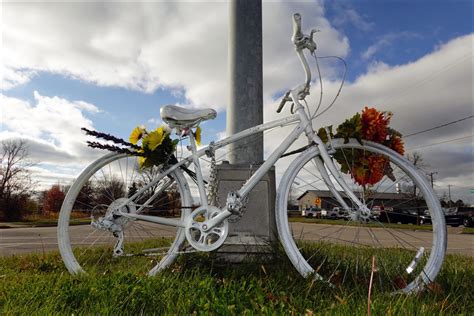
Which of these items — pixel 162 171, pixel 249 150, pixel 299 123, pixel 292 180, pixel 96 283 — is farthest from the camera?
pixel 249 150

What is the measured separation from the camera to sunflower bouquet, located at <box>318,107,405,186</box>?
9.45ft

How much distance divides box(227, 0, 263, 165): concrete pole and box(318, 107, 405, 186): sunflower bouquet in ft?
3.00

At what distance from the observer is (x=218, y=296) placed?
2209 millimetres

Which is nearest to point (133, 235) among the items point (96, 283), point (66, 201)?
point (66, 201)

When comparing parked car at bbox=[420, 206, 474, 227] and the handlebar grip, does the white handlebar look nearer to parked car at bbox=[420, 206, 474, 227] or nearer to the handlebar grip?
the handlebar grip

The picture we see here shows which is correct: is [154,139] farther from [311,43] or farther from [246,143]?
→ [311,43]

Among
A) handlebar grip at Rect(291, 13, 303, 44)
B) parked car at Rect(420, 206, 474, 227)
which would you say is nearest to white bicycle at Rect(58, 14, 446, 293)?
handlebar grip at Rect(291, 13, 303, 44)

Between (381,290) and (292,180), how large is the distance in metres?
0.97

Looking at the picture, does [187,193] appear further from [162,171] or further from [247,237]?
[247,237]

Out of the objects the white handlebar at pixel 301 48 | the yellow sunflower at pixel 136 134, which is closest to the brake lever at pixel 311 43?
the white handlebar at pixel 301 48

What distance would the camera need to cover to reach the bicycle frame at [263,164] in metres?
2.79

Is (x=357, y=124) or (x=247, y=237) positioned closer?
(x=357, y=124)

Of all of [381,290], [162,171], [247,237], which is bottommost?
[381,290]

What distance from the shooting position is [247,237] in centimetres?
333
